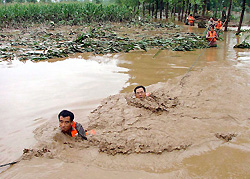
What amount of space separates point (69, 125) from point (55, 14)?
2061 centimetres

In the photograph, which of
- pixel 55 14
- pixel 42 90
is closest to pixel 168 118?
pixel 42 90

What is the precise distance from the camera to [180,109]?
437 cm

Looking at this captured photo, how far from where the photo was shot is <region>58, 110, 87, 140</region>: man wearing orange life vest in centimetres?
323

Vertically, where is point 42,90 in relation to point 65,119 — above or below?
below

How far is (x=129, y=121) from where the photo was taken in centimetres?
395

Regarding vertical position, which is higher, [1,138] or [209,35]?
[209,35]

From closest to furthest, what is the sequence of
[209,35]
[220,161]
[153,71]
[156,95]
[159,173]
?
[159,173] < [220,161] < [156,95] < [153,71] < [209,35]

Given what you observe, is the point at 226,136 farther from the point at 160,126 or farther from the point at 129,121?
the point at 129,121

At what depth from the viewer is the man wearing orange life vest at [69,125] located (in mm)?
3227

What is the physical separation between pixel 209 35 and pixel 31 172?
10.5m

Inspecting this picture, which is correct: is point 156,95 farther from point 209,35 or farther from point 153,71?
point 209,35

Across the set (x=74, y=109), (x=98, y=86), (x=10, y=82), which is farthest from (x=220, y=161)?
(x=10, y=82)

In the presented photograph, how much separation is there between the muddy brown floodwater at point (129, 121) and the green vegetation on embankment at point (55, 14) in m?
13.6

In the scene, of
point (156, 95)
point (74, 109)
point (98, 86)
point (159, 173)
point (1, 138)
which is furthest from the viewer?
point (98, 86)
